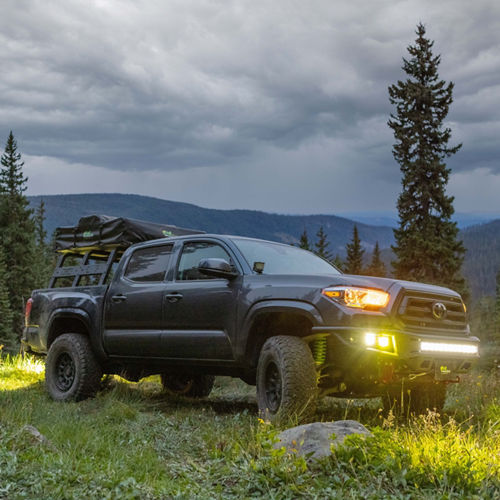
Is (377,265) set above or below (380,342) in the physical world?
above

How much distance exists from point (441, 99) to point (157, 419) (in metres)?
31.3

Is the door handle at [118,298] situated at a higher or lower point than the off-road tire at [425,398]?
higher

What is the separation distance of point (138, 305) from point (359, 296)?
9.75ft

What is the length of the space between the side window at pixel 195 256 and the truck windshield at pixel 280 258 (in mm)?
236

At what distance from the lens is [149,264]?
7887 mm

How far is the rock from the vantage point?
4.62 metres

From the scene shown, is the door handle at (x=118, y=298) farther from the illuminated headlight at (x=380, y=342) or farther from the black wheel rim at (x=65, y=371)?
the illuminated headlight at (x=380, y=342)

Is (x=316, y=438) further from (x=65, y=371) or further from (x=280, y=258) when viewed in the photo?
(x=65, y=371)

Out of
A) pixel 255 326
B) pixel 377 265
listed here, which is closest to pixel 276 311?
pixel 255 326

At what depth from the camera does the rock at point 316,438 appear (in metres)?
4.62

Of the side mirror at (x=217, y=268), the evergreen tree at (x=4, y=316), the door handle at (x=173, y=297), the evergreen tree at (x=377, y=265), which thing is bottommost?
the evergreen tree at (x=4, y=316)

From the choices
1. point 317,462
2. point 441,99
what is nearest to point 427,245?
point 441,99

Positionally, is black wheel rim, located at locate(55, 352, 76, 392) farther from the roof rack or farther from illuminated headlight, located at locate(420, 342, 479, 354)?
illuminated headlight, located at locate(420, 342, 479, 354)

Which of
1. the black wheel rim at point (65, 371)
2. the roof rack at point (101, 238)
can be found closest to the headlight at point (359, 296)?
the roof rack at point (101, 238)
